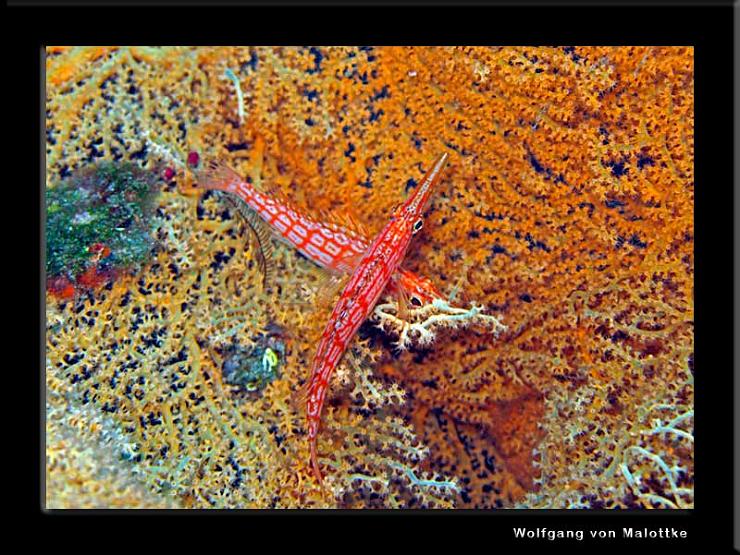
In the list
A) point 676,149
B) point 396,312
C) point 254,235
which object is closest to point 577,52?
point 676,149

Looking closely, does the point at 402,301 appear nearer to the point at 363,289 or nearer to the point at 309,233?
the point at 363,289

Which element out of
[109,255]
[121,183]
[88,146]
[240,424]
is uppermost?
[88,146]

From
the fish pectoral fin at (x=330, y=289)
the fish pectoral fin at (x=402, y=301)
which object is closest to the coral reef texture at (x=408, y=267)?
the fish pectoral fin at (x=330, y=289)

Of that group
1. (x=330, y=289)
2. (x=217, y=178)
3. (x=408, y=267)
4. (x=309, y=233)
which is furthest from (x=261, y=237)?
(x=408, y=267)

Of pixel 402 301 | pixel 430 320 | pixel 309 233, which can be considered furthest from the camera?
pixel 309 233

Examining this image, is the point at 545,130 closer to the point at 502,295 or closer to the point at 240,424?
the point at 502,295

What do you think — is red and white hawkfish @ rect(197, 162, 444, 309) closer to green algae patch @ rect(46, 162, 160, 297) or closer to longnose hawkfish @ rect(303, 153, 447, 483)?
longnose hawkfish @ rect(303, 153, 447, 483)
